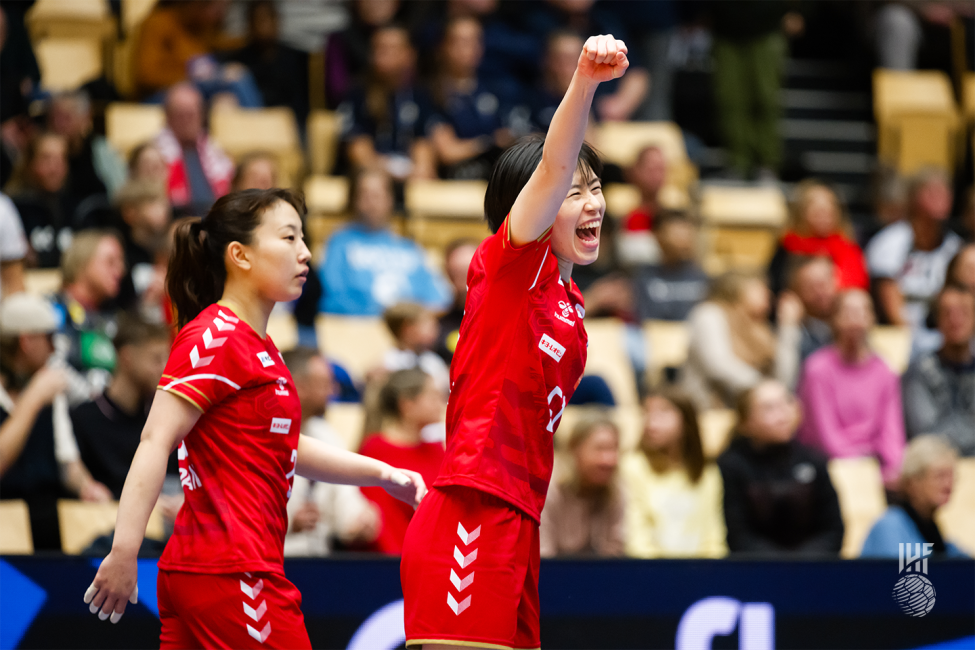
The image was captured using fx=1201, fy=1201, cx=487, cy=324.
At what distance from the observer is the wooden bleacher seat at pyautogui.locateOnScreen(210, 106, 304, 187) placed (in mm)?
8414

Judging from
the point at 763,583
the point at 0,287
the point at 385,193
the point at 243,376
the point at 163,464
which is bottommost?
the point at 763,583

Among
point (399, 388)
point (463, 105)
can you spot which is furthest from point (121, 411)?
point (463, 105)

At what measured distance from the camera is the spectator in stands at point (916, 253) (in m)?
8.06

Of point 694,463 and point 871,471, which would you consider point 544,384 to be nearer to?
point 694,463

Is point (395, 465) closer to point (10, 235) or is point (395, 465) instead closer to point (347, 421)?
point (347, 421)

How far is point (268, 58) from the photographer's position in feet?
29.7

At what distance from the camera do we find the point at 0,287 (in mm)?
6172

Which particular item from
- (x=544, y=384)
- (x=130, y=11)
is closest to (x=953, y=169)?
(x=130, y=11)

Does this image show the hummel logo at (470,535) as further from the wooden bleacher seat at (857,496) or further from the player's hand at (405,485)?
the wooden bleacher seat at (857,496)

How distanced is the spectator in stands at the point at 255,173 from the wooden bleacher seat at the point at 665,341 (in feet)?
7.97

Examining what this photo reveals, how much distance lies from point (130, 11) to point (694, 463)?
231 inches

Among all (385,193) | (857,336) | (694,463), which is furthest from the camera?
(385,193)

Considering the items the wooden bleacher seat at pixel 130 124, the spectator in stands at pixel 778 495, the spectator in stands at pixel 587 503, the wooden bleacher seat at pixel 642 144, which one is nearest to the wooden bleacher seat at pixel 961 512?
the spectator in stands at pixel 778 495

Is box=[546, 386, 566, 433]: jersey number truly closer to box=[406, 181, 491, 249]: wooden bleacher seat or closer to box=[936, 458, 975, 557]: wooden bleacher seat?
box=[936, 458, 975, 557]: wooden bleacher seat
